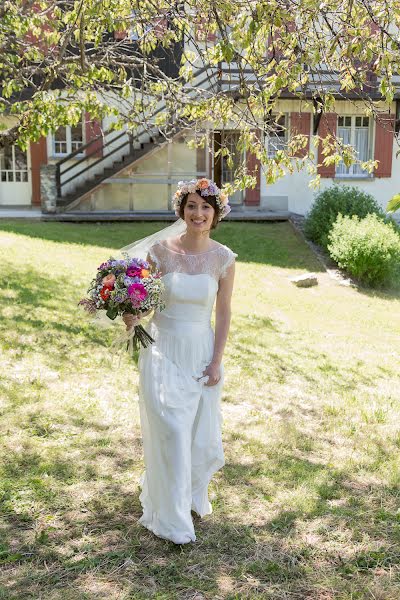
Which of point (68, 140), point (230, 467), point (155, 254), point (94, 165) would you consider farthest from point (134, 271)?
point (68, 140)

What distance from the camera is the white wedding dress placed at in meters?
3.89

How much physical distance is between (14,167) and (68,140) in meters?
2.00

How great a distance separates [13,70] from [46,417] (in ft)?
12.1

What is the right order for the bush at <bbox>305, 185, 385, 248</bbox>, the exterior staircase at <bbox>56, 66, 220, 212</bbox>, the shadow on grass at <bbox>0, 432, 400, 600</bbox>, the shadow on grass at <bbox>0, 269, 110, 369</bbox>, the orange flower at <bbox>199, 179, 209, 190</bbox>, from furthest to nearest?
the exterior staircase at <bbox>56, 66, 220, 212</bbox>
the bush at <bbox>305, 185, 385, 248</bbox>
the shadow on grass at <bbox>0, 269, 110, 369</bbox>
the orange flower at <bbox>199, 179, 209, 190</bbox>
the shadow on grass at <bbox>0, 432, 400, 600</bbox>

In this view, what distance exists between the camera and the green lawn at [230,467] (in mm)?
3748

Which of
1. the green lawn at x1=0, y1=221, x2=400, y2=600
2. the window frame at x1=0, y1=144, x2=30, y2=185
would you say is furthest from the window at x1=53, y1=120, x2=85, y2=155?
the green lawn at x1=0, y1=221, x2=400, y2=600

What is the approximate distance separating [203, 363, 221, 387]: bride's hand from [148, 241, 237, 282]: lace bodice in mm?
568

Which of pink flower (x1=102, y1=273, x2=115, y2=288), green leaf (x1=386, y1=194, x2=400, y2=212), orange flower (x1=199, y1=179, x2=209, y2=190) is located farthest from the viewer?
orange flower (x1=199, y1=179, x2=209, y2=190)

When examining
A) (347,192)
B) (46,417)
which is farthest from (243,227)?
(46,417)

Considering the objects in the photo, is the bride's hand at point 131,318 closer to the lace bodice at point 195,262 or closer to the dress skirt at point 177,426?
the dress skirt at point 177,426

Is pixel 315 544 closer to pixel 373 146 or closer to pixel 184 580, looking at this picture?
pixel 184 580

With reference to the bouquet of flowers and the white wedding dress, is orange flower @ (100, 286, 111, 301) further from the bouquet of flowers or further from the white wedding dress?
the white wedding dress

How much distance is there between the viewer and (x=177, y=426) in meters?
3.88

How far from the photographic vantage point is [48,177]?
748 inches
